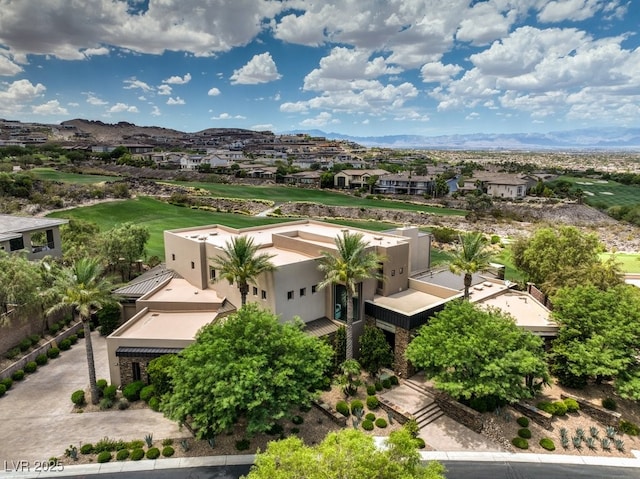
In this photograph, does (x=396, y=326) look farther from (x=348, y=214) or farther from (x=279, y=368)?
(x=348, y=214)

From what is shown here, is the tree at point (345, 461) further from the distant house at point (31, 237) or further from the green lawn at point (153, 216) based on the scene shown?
the green lawn at point (153, 216)

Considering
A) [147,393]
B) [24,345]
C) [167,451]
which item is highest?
[24,345]

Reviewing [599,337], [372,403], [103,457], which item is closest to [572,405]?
[599,337]

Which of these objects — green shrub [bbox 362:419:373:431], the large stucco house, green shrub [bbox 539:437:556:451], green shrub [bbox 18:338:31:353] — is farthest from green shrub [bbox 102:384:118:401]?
green shrub [bbox 539:437:556:451]

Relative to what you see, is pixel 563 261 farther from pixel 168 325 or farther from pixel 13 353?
pixel 13 353

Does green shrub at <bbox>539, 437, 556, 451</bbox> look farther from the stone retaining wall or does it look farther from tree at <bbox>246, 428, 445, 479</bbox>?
the stone retaining wall
